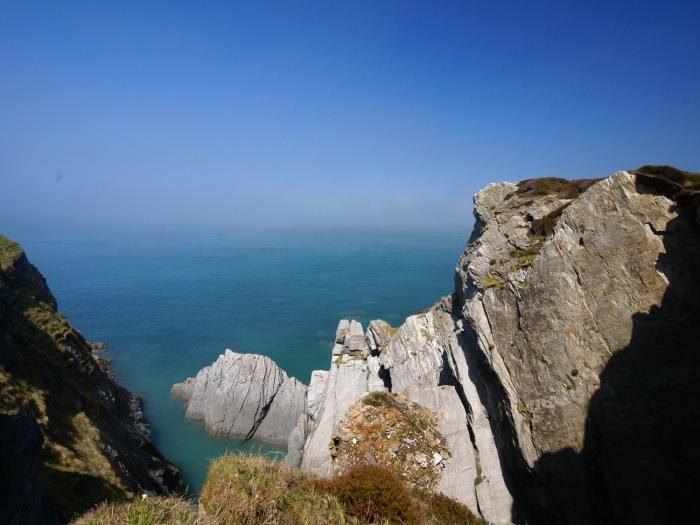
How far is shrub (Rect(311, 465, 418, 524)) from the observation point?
9336 mm

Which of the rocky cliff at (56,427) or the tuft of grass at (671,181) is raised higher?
the tuft of grass at (671,181)

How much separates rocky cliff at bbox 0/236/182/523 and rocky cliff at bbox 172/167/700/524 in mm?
11829

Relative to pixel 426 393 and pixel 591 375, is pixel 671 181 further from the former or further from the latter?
pixel 426 393

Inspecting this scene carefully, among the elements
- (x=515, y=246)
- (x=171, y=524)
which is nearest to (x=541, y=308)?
(x=515, y=246)

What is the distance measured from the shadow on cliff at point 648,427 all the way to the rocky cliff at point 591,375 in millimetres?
38

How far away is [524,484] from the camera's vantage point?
16219mm

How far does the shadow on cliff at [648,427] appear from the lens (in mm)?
12281

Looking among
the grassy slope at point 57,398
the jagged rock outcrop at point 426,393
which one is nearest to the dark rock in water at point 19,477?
the grassy slope at point 57,398

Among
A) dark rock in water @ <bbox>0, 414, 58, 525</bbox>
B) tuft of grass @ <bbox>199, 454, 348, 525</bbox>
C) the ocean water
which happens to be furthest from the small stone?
the ocean water

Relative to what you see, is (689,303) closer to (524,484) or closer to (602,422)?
(602,422)

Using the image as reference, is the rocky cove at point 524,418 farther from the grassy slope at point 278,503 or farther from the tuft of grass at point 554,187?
the tuft of grass at point 554,187

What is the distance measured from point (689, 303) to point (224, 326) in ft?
341

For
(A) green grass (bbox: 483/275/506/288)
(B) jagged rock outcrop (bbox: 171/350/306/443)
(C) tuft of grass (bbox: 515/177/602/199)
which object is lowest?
(B) jagged rock outcrop (bbox: 171/350/306/443)

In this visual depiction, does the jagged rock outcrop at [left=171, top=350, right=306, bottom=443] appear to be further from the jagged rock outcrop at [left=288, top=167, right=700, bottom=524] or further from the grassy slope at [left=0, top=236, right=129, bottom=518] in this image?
the jagged rock outcrop at [left=288, top=167, right=700, bottom=524]
